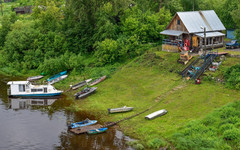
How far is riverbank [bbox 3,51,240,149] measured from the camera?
36844 millimetres

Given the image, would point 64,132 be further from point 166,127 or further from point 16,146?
point 166,127

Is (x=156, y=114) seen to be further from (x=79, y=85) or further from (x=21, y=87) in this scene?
(x=21, y=87)

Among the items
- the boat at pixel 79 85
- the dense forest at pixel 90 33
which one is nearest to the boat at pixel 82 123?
the boat at pixel 79 85

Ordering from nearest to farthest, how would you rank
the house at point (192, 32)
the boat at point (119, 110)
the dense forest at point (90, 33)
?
the boat at point (119, 110), the house at point (192, 32), the dense forest at point (90, 33)

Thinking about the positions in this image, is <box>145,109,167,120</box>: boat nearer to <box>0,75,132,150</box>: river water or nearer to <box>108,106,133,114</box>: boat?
<box>108,106,133,114</box>: boat

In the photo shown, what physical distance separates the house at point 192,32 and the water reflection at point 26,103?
23904 millimetres

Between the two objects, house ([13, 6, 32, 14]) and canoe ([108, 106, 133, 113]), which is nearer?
canoe ([108, 106, 133, 113])

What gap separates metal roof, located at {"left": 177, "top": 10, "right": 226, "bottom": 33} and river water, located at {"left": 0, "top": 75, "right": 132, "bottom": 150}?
1028 inches

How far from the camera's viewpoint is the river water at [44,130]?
34778mm

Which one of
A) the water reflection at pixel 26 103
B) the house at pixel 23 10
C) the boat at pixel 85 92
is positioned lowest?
the water reflection at pixel 26 103

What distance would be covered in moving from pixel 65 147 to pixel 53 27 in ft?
144

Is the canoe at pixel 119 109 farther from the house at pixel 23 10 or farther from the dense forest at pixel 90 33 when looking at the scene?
the house at pixel 23 10

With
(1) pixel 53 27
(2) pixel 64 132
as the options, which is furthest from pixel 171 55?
(1) pixel 53 27

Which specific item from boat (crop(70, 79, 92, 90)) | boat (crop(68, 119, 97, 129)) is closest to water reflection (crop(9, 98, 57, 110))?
boat (crop(70, 79, 92, 90))
